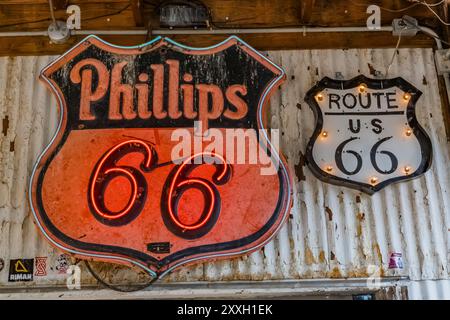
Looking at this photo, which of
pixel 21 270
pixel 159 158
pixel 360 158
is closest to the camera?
pixel 21 270

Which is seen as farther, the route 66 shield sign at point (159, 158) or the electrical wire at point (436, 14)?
the electrical wire at point (436, 14)

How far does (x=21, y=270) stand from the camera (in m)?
4.14

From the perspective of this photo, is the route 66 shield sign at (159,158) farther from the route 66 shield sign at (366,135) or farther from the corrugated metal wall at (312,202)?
the route 66 shield sign at (366,135)

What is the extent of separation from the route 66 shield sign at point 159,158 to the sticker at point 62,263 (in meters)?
0.22

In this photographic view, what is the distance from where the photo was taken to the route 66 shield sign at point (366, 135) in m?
4.36

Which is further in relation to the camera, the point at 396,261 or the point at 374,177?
the point at 374,177

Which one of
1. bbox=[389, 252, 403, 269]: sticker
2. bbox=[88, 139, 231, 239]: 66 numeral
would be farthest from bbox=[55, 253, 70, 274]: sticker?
bbox=[389, 252, 403, 269]: sticker

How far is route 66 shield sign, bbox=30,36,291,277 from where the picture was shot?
159 inches

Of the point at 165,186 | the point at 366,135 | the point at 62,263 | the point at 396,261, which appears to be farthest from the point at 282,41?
the point at 62,263

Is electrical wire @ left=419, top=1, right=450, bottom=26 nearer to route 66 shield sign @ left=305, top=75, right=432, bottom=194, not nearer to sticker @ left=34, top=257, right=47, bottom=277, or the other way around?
route 66 shield sign @ left=305, top=75, right=432, bottom=194

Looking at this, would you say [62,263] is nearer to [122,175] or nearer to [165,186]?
[122,175]

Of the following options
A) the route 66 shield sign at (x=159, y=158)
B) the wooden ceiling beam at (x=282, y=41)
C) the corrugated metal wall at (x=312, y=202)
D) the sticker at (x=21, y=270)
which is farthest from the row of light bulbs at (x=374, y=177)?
the sticker at (x=21, y=270)

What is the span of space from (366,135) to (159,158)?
1.68 metres
